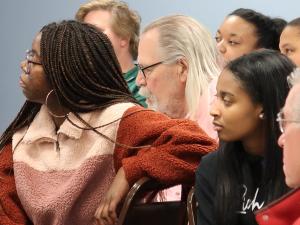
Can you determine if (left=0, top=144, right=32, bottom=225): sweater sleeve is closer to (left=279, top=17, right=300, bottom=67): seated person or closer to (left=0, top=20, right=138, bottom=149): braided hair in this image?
(left=0, top=20, right=138, bottom=149): braided hair

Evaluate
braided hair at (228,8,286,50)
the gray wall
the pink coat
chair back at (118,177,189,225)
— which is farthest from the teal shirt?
the pink coat

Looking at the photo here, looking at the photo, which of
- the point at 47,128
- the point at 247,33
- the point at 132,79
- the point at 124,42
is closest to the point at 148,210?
the point at 47,128

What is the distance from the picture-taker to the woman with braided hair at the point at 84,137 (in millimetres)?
2209

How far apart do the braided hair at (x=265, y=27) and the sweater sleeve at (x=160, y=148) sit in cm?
99

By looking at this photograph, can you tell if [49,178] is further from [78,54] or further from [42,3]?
[42,3]

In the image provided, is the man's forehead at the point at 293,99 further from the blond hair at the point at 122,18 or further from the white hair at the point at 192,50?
the blond hair at the point at 122,18

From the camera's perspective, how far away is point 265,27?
3186 mm

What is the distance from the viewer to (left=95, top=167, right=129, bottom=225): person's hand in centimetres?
218

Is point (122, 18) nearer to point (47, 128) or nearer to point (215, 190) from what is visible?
point (47, 128)

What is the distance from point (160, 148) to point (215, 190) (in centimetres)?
22

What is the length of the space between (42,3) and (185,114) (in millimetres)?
1781

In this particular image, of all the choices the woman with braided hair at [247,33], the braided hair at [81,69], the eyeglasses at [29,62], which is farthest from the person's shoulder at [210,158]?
the woman with braided hair at [247,33]

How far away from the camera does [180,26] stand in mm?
2891

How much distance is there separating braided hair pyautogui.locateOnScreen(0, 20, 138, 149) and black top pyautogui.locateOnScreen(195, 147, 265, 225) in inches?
15.6
